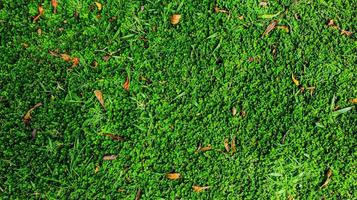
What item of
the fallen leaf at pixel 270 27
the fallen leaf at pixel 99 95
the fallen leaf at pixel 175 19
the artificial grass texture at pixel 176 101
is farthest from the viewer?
the fallen leaf at pixel 270 27

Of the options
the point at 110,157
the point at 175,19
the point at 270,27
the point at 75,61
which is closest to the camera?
the point at 110,157

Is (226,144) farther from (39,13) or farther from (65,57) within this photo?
(39,13)

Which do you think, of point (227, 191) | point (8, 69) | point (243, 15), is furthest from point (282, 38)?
point (8, 69)

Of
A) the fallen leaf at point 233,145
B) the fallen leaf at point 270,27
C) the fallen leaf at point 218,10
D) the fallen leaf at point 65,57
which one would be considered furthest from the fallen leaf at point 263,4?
the fallen leaf at point 65,57

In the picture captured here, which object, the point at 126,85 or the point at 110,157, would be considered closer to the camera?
the point at 110,157

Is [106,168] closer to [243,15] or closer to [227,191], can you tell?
[227,191]

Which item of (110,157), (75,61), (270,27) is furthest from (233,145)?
(75,61)

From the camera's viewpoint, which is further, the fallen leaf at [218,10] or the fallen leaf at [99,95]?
the fallen leaf at [218,10]

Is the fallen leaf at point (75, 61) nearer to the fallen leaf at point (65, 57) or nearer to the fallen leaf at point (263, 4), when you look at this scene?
the fallen leaf at point (65, 57)
